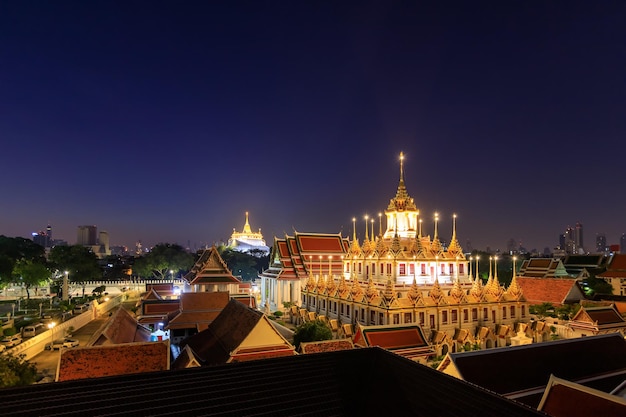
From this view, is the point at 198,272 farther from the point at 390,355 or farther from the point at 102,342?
the point at 390,355

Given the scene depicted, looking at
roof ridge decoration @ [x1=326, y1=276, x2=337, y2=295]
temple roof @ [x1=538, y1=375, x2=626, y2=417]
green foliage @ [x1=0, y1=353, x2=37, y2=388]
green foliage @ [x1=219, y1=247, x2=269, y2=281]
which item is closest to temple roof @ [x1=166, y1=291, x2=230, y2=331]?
green foliage @ [x1=0, y1=353, x2=37, y2=388]

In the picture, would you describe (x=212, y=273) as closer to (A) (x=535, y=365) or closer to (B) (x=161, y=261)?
(A) (x=535, y=365)

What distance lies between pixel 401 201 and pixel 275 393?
28.1 meters

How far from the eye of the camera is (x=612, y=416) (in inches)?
364

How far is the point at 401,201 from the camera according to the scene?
3509cm

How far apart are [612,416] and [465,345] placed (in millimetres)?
16116

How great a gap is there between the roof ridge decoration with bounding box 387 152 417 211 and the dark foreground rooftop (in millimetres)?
25571

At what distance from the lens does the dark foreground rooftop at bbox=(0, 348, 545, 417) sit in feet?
25.1

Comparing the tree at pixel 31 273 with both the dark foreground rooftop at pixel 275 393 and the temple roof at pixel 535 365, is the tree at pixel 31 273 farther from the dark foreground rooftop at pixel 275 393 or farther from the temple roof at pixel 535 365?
the temple roof at pixel 535 365

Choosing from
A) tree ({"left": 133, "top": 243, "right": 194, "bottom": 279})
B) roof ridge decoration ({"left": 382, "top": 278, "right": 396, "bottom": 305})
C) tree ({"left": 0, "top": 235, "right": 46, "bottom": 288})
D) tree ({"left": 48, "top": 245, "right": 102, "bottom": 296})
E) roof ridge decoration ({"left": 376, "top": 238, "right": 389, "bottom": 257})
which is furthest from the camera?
tree ({"left": 133, "top": 243, "right": 194, "bottom": 279})

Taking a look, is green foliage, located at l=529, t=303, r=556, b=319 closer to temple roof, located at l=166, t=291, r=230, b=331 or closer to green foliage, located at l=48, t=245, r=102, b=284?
temple roof, located at l=166, t=291, r=230, b=331

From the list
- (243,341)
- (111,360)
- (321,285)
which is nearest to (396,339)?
(243,341)

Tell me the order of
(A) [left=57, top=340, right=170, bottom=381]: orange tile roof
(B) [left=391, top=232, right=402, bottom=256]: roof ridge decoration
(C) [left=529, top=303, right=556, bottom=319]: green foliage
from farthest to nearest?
(C) [left=529, top=303, right=556, bottom=319]: green foliage
(B) [left=391, top=232, right=402, bottom=256]: roof ridge decoration
(A) [left=57, top=340, right=170, bottom=381]: orange tile roof

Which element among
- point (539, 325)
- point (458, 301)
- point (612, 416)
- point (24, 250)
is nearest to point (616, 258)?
point (539, 325)
